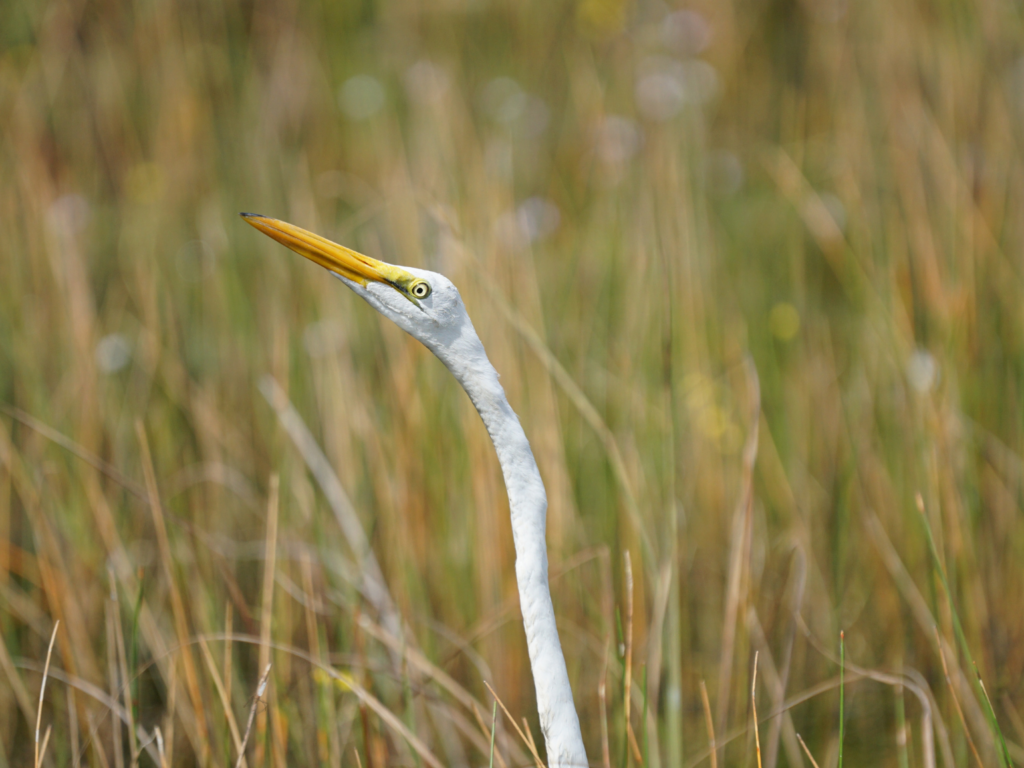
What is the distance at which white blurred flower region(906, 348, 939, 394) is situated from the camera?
1220mm

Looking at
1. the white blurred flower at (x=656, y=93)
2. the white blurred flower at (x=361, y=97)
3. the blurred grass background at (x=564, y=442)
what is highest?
the white blurred flower at (x=361, y=97)

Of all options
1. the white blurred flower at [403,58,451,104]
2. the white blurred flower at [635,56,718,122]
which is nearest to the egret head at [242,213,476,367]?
the white blurred flower at [403,58,451,104]

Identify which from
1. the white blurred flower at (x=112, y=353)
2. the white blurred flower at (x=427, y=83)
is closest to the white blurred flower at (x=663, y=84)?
the white blurred flower at (x=427, y=83)

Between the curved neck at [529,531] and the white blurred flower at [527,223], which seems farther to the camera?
the white blurred flower at [527,223]

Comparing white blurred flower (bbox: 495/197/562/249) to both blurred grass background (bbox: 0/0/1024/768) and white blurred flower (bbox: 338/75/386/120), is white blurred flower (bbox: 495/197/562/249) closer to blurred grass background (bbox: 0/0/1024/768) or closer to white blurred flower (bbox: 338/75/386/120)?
blurred grass background (bbox: 0/0/1024/768)

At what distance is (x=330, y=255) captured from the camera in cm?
64

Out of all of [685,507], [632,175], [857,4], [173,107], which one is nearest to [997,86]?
[857,4]

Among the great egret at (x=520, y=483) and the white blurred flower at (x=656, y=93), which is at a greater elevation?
the white blurred flower at (x=656, y=93)

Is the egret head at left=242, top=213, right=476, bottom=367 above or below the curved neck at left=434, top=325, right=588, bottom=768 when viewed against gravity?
above

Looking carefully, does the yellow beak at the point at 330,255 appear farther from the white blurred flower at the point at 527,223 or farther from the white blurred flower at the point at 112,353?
the white blurred flower at the point at 112,353

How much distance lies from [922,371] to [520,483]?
0.95 metres

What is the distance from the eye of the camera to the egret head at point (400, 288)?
582mm

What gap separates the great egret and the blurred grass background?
229mm

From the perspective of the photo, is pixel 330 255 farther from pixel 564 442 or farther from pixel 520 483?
pixel 564 442
